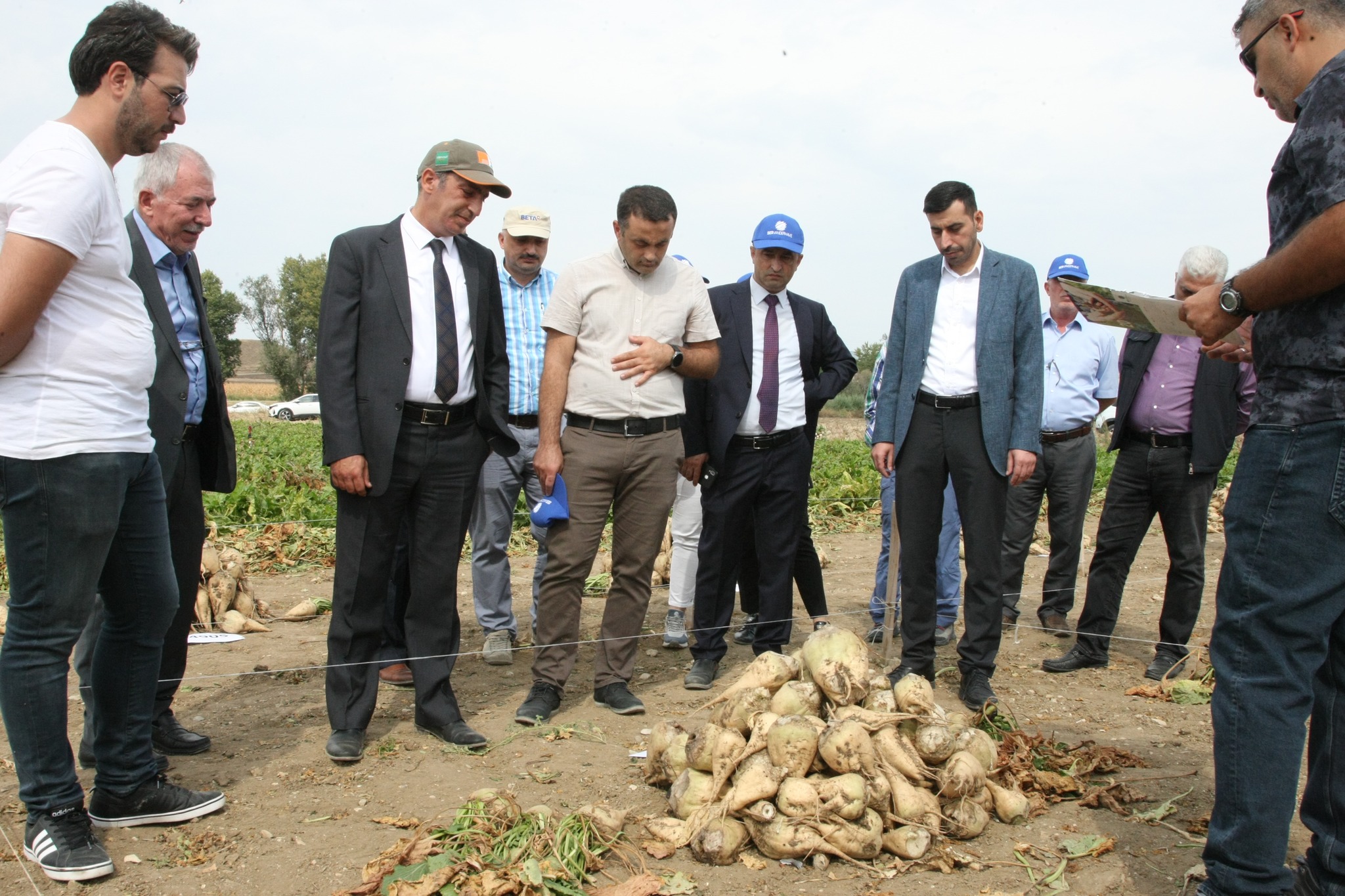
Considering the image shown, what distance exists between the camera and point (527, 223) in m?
6.11

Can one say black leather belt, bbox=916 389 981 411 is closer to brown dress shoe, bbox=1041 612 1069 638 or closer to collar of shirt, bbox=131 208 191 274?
brown dress shoe, bbox=1041 612 1069 638

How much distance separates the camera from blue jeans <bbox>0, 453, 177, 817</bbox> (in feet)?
9.48

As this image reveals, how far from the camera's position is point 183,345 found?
411 cm

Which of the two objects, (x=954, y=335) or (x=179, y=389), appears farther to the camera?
(x=954, y=335)

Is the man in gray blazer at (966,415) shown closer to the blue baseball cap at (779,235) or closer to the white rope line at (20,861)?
the blue baseball cap at (779,235)

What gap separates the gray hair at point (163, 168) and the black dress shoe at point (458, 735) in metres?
2.45

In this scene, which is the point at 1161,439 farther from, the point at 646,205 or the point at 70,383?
the point at 70,383

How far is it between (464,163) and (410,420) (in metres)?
1.09

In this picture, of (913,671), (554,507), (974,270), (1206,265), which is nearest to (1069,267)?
(1206,265)

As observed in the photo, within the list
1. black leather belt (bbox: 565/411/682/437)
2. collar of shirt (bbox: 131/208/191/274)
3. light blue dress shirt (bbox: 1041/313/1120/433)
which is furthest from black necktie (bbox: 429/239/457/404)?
light blue dress shirt (bbox: 1041/313/1120/433)

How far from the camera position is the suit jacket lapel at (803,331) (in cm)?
564

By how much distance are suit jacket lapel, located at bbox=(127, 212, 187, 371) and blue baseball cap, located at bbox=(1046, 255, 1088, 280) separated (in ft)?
19.2

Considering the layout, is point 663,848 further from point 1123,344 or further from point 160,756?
point 1123,344

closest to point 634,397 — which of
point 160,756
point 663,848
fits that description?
point 663,848
